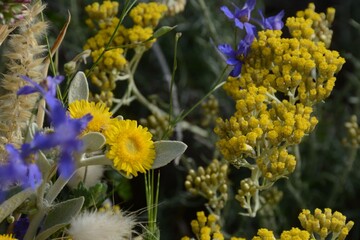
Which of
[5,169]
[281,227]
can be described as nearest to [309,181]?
[281,227]

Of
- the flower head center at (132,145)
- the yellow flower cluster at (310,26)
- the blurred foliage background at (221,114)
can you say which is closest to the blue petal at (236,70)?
the yellow flower cluster at (310,26)

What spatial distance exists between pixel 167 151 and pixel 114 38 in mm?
475

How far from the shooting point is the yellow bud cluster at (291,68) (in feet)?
4.66

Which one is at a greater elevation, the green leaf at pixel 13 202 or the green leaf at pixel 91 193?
the green leaf at pixel 13 202

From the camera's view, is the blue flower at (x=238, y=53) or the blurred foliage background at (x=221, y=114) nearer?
the blue flower at (x=238, y=53)

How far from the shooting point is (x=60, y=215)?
1291 mm

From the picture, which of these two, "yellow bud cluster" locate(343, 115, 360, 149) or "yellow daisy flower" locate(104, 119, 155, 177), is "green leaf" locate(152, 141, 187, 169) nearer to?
"yellow daisy flower" locate(104, 119, 155, 177)

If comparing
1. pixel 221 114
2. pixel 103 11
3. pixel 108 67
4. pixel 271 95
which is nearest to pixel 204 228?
pixel 271 95

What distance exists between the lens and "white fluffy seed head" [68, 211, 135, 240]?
1222 millimetres

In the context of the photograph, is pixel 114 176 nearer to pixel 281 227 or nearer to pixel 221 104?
pixel 281 227

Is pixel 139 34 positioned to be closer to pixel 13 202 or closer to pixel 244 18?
pixel 244 18

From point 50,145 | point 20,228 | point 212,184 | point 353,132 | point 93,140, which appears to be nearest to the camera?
point 50,145

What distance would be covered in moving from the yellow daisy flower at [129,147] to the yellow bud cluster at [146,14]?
1.49ft

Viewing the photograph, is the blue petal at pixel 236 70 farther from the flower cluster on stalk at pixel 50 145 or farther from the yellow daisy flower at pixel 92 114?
the flower cluster on stalk at pixel 50 145
